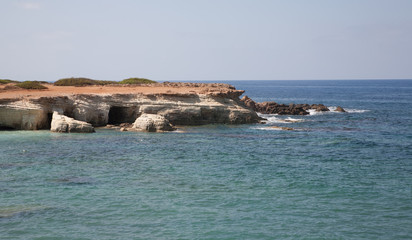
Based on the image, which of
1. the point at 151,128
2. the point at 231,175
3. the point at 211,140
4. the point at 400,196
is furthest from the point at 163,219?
the point at 151,128

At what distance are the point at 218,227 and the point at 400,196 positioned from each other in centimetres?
915

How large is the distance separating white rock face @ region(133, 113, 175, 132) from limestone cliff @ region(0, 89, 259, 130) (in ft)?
9.84

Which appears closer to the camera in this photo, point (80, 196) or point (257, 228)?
point (257, 228)

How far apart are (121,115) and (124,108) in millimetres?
1129

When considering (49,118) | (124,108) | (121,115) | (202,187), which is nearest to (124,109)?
(124,108)

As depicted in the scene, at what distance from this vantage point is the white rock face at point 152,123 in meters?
39.8

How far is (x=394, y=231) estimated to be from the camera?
50.4 feet

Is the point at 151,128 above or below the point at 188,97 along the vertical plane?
below

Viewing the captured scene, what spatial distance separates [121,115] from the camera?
45.1m

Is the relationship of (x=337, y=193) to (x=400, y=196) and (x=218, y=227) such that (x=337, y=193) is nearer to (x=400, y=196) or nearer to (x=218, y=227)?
(x=400, y=196)

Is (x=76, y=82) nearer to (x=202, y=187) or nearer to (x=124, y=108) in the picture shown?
(x=124, y=108)

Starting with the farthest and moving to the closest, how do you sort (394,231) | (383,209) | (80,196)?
(80,196)
(383,209)
(394,231)

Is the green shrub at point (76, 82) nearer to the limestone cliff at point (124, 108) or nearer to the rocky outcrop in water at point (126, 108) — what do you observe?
the limestone cliff at point (124, 108)

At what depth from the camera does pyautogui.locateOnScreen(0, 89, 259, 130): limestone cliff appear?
3894cm
